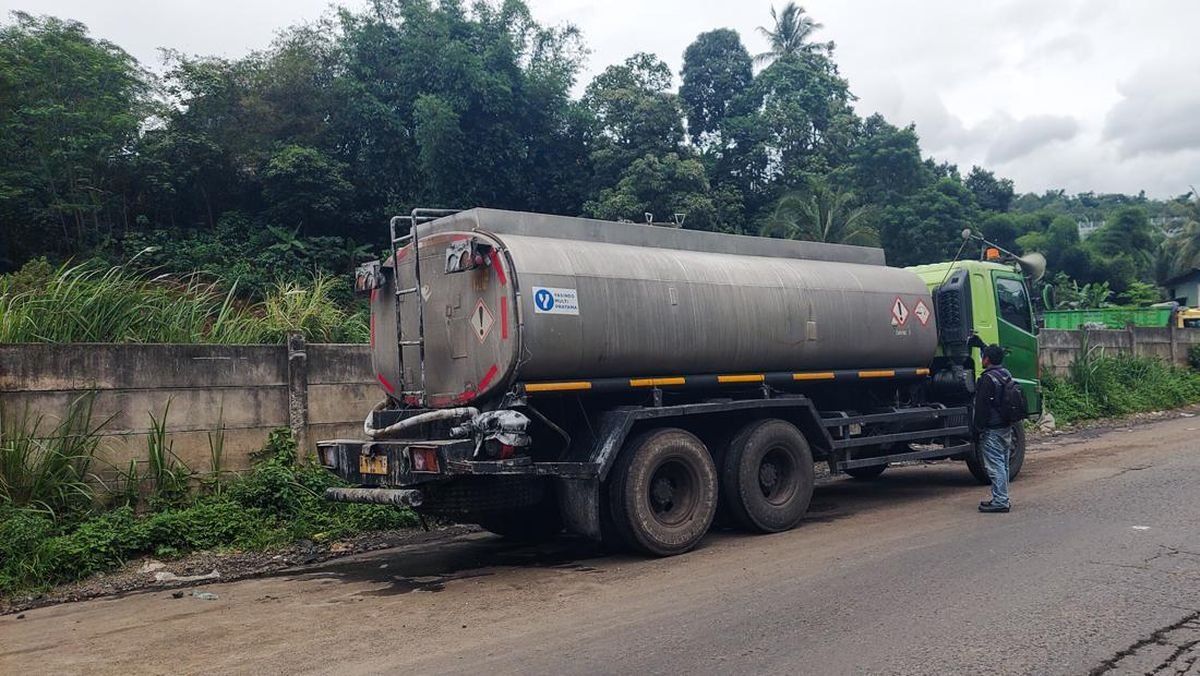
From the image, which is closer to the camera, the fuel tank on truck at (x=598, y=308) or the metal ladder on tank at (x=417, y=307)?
the fuel tank on truck at (x=598, y=308)

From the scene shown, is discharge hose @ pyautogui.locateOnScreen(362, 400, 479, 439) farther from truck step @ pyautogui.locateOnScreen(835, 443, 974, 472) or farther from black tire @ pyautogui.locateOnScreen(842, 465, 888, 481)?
black tire @ pyautogui.locateOnScreen(842, 465, 888, 481)

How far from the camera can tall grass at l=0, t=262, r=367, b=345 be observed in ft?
28.8

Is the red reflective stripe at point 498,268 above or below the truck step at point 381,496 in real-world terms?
above

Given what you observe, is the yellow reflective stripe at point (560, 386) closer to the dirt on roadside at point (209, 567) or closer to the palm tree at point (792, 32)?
the dirt on roadside at point (209, 567)

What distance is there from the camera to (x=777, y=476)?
8.77 metres

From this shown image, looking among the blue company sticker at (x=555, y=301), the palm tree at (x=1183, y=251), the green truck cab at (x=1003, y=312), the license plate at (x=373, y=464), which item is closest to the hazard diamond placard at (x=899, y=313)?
the green truck cab at (x=1003, y=312)

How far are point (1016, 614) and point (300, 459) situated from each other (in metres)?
6.90

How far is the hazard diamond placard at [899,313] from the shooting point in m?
9.80

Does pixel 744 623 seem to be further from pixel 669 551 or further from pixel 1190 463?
pixel 1190 463

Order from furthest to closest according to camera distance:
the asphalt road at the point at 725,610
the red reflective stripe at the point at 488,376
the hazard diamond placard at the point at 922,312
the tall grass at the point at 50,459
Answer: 1. the hazard diamond placard at the point at 922,312
2. the tall grass at the point at 50,459
3. the red reflective stripe at the point at 488,376
4. the asphalt road at the point at 725,610

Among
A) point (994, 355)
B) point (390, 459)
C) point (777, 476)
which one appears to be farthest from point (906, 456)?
point (390, 459)

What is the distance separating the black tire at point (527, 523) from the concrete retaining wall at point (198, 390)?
2323 millimetres

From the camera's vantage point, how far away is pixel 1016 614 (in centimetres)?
533

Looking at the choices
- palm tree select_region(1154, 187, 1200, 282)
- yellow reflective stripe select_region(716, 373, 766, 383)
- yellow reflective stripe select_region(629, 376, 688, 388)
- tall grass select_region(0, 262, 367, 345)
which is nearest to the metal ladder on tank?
yellow reflective stripe select_region(629, 376, 688, 388)
